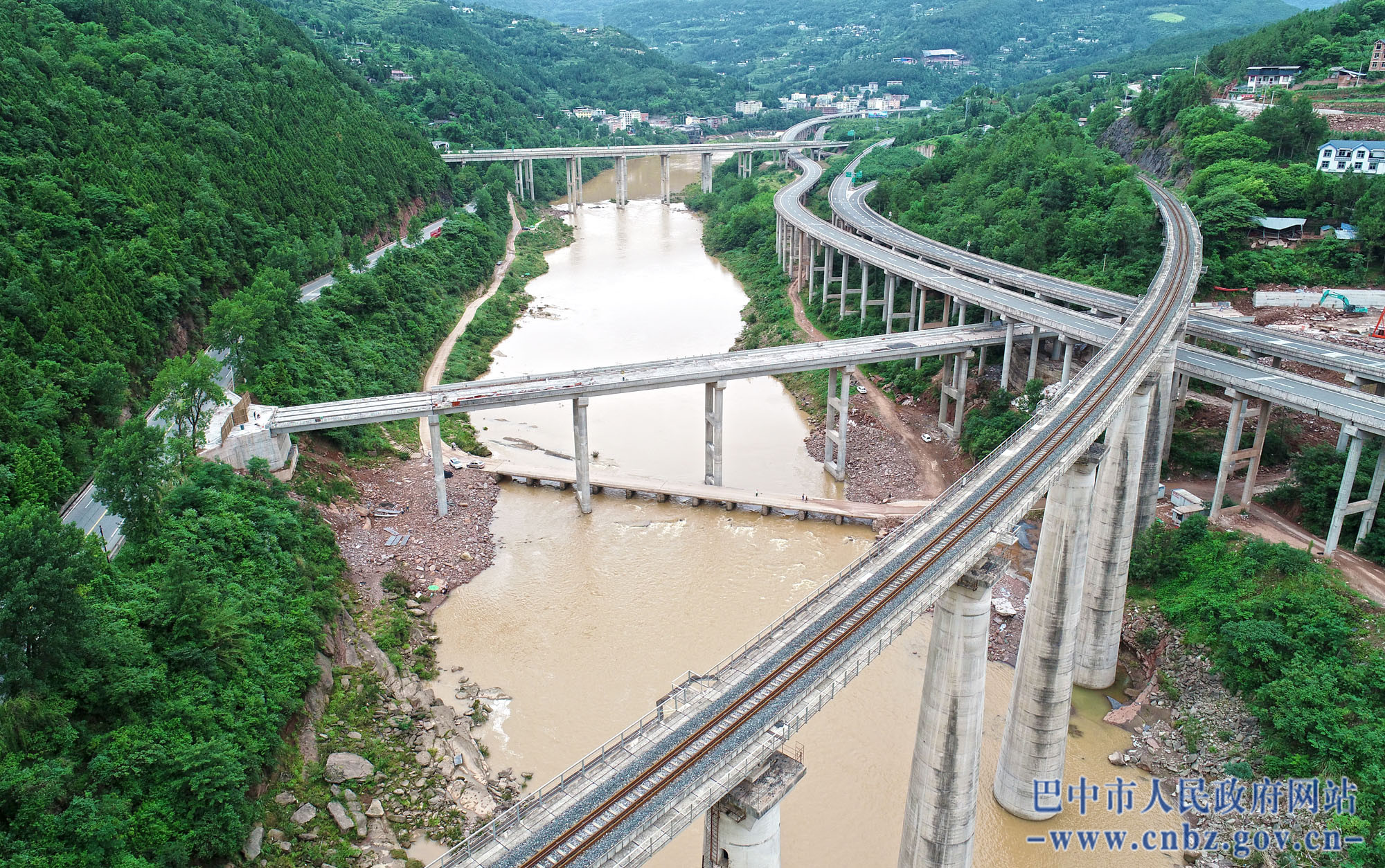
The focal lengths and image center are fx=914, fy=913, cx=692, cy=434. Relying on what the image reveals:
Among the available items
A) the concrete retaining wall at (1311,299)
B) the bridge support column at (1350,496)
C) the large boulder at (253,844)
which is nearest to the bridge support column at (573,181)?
the concrete retaining wall at (1311,299)

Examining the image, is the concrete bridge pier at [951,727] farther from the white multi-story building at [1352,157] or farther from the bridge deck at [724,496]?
the white multi-story building at [1352,157]

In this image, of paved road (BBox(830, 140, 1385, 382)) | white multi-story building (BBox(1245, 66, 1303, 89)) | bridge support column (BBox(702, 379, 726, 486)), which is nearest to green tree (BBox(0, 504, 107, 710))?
bridge support column (BBox(702, 379, 726, 486))

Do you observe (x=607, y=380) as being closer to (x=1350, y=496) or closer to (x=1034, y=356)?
(x=1034, y=356)

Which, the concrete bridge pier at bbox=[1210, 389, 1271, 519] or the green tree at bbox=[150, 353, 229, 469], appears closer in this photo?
the green tree at bbox=[150, 353, 229, 469]

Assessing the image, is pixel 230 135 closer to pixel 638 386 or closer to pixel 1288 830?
pixel 638 386

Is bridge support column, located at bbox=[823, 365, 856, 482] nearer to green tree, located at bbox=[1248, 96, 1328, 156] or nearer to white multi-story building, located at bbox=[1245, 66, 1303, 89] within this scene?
green tree, located at bbox=[1248, 96, 1328, 156]

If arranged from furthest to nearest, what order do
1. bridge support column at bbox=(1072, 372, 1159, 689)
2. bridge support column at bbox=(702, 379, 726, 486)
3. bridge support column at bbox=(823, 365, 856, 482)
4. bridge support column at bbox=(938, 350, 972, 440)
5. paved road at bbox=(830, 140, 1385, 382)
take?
bridge support column at bbox=(938, 350, 972, 440) → bridge support column at bbox=(823, 365, 856, 482) → bridge support column at bbox=(702, 379, 726, 486) → paved road at bbox=(830, 140, 1385, 382) → bridge support column at bbox=(1072, 372, 1159, 689)

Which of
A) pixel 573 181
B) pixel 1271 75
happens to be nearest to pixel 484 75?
pixel 573 181
